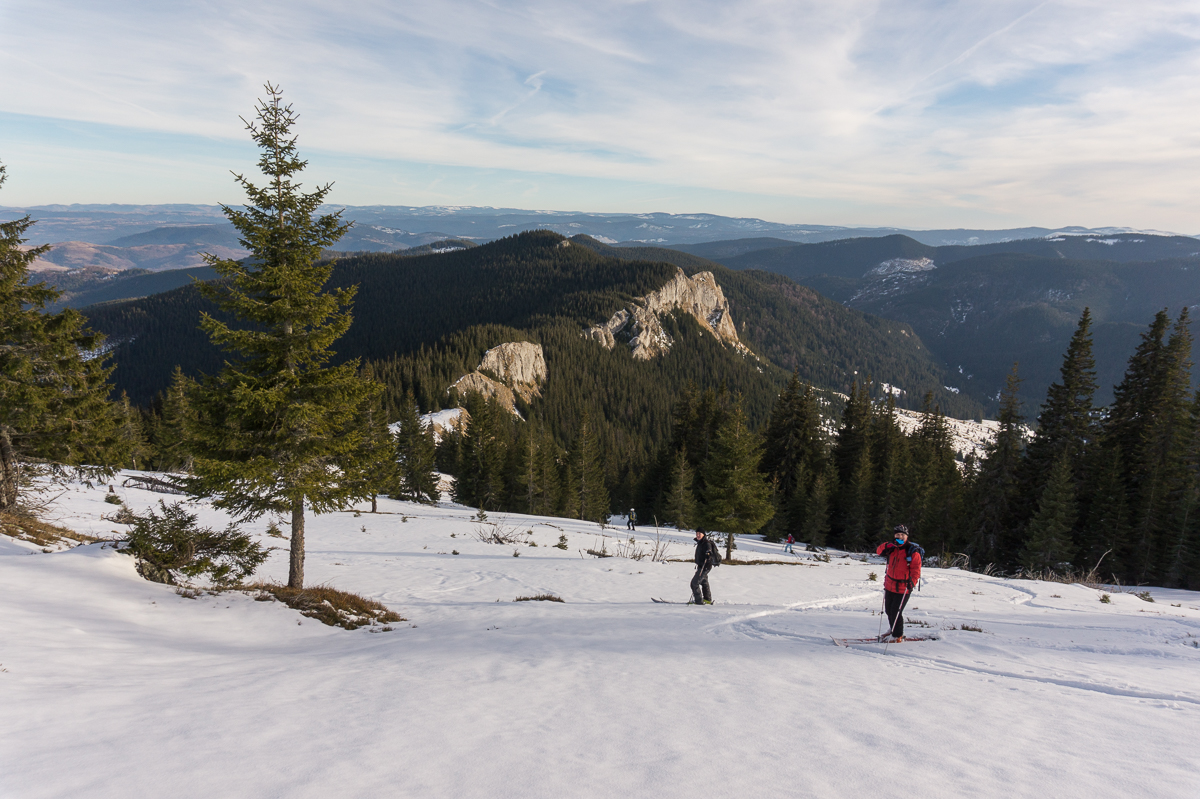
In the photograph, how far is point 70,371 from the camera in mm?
17109

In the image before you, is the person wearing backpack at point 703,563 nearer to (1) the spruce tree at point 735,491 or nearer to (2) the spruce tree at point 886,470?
(1) the spruce tree at point 735,491

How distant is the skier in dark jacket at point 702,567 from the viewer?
12914mm

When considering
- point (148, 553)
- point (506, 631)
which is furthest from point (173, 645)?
point (506, 631)

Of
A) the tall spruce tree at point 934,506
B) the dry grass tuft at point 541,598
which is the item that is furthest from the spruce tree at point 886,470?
the dry grass tuft at point 541,598

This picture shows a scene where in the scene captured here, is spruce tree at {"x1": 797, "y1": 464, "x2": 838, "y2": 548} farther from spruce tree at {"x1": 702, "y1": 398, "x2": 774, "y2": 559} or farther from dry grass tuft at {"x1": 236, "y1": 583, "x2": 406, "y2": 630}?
dry grass tuft at {"x1": 236, "y1": 583, "x2": 406, "y2": 630}

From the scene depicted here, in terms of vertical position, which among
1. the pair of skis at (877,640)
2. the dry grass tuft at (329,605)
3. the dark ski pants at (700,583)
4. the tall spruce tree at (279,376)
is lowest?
the dry grass tuft at (329,605)

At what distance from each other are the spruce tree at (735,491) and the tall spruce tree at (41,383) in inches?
903

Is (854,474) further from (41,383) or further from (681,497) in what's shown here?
(41,383)

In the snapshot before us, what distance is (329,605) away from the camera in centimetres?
1168

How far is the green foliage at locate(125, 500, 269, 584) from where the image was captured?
11.0m

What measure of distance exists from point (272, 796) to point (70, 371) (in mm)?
20321

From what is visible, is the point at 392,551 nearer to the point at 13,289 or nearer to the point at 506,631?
the point at 506,631

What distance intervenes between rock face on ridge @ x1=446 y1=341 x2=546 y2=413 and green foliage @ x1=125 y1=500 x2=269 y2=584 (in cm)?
8594

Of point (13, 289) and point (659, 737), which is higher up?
point (13, 289)
